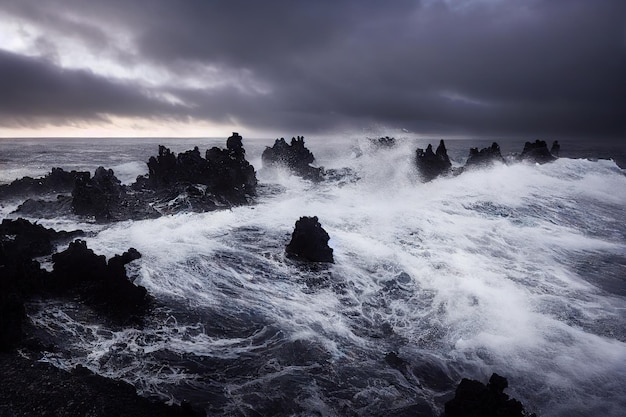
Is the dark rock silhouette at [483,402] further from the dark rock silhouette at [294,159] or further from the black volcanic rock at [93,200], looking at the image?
the dark rock silhouette at [294,159]

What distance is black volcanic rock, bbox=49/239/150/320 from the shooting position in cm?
1196

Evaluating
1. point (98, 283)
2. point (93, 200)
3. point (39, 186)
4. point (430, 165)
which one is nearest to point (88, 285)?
point (98, 283)

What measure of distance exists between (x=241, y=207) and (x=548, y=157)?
4604 centimetres

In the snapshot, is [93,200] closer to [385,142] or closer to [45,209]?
[45,209]

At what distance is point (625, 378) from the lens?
9.91m

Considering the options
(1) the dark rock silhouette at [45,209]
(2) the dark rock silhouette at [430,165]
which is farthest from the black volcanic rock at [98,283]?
(2) the dark rock silhouette at [430,165]

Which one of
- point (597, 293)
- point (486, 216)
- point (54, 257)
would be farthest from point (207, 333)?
point (486, 216)

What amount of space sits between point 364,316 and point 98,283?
9.64 meters

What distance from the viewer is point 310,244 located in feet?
57.0

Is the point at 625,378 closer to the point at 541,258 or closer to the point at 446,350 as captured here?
the point at 446,350

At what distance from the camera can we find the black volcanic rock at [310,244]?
56.6ft

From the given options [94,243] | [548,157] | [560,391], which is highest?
[548,157]

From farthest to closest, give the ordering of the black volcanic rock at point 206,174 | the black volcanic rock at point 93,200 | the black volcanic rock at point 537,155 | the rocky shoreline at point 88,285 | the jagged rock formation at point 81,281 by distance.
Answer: the black volcanic rock at point 537,155
the black volcanic rock at point 206,174
the black volcanic rock at point 93,200
the jagged rock formation at point 81,281
the rocky shoreline at point 88,285

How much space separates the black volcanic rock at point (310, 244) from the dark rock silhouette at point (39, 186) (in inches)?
860
